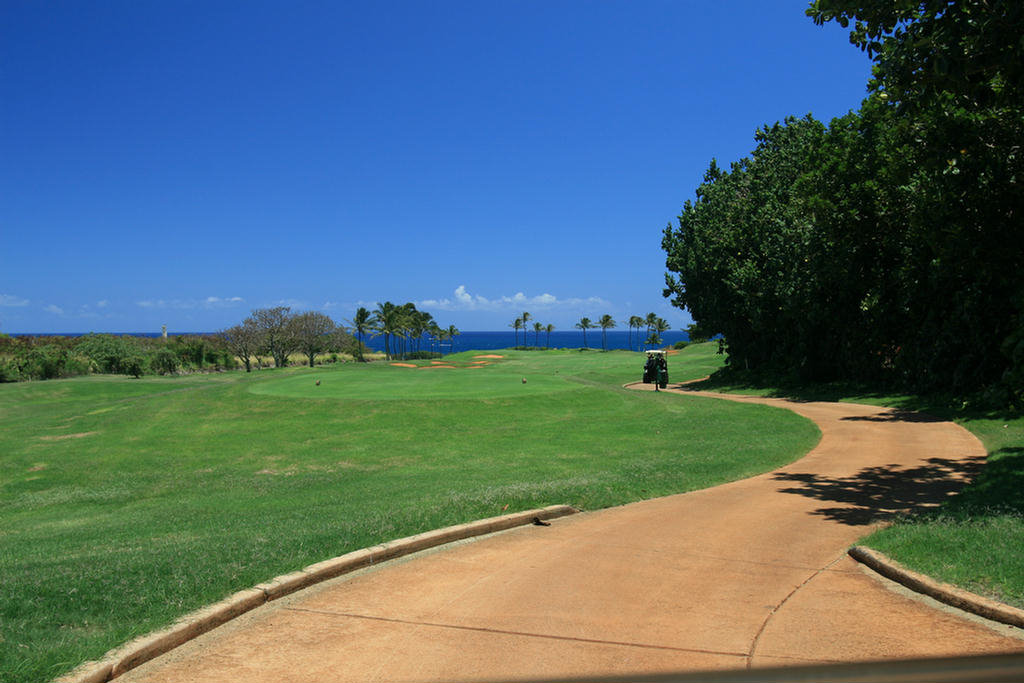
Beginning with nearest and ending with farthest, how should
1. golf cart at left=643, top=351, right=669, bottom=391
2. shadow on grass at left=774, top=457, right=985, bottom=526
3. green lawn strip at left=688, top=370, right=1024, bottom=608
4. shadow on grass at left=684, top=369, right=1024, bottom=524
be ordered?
green lawn strip at left=688, top=370, right=1024, bottom=608, shadow on grass at left=684, top=369, right=1024, bottom=524, shadow on grass at left=774, top=457, right=985, bottom=526, golf cart at left=643, top=351, right=669, bottom=391

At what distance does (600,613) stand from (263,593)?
122 inches

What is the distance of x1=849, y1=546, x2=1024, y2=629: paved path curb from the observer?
18.1ft

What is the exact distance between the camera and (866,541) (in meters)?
7.92

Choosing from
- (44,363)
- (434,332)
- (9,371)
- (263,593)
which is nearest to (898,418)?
(263,593)

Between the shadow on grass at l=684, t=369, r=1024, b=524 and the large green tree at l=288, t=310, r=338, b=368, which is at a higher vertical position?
the large green tree at l=288, t=310, r=338, b=368

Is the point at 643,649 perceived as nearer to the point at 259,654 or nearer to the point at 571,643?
the point at 571,643

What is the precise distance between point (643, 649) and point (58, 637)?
4506 millimetres

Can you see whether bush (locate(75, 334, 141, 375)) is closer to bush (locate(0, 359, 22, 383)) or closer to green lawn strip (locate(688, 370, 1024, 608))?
bush (locate(0, 359, 22, 383))

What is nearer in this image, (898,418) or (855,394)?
(898,418)

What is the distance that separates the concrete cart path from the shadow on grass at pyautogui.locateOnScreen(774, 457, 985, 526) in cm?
33

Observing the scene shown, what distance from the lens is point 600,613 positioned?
5.96 m

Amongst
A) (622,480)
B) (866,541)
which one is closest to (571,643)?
(866,541)

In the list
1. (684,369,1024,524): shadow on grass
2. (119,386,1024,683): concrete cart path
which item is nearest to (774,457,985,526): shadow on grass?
(684,369,1024,524): shadow on grass

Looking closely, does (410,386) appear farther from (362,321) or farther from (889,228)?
(362,321)
